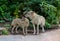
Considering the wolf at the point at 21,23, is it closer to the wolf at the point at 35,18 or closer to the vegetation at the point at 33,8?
the wolf at the point at 35,18

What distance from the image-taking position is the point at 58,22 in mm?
8516

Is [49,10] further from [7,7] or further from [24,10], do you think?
[7,7]

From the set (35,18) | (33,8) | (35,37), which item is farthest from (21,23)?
(33,8)

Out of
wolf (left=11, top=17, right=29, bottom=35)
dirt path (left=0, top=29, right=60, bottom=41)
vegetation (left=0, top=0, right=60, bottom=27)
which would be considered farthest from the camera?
vegetation (left=0, top=0, right=60, bottom=27)

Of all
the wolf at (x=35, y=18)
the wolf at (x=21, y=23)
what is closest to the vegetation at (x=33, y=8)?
the wolf at (x=35, y=18)

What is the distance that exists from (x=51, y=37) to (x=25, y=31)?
0.99 meters

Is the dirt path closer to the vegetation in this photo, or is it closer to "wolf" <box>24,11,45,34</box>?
"wolf" <box>24,11,45,34</box>

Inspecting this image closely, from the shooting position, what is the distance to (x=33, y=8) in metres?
8.89

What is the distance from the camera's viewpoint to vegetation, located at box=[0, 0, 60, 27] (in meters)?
8.46

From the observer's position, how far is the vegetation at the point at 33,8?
8.46 metres

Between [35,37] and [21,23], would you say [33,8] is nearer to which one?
[21,23]

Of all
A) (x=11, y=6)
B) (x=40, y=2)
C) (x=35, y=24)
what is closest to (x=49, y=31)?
(x=35, y=24)

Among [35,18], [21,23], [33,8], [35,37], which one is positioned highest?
[33,8]

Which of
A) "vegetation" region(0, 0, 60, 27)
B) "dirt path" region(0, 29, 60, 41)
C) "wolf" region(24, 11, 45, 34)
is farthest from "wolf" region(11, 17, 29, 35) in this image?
"vegetation" region(0, 0, 60, 27)
